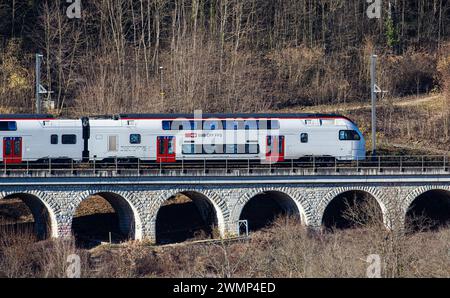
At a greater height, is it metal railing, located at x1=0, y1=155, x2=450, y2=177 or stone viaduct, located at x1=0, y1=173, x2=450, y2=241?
metal railing, located at x1=0, y1=155, x2=450, y2=177

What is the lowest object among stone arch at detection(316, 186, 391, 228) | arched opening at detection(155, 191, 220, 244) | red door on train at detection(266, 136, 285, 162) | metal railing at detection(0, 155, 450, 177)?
arched opening at detection(155, 191, 220, 244)

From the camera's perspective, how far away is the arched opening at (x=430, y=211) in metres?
62.2

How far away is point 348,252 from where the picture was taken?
51031 mm

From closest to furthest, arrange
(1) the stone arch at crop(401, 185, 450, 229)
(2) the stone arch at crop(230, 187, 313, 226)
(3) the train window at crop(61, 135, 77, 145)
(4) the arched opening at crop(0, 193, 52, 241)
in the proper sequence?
1. (4) the arched opening at crop(0, 193, 52, 241)
2. (2) the stone arch at crop(230, 187, 313, 226)
3. (3) the train window at crop(61, 135, 77, 145)
4. (1) the stone arch at crop(401, 185, 450, 229)

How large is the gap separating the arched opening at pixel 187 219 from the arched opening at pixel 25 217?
658cm

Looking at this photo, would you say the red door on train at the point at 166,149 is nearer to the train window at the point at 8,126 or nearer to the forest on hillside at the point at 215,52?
the train window at the point at 8,126

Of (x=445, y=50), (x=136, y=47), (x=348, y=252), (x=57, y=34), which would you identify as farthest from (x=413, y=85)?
(x=348, y=252)

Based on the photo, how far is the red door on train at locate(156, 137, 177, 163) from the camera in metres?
61.9

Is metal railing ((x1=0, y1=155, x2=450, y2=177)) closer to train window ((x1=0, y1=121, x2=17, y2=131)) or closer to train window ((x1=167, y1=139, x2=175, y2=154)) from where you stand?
train window ((x1=167, y1=139, x2=175, y2=154))

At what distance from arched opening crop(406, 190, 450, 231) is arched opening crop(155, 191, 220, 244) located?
11654 millimetres

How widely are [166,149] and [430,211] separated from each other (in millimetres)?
17451

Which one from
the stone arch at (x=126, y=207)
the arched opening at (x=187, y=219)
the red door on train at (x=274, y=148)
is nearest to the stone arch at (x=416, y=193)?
the red door on train at (x=274, y=148)

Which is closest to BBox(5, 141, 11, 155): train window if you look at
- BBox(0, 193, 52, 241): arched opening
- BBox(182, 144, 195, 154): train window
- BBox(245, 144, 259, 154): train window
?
BBox(0, 193, 52, 241): arched opening
